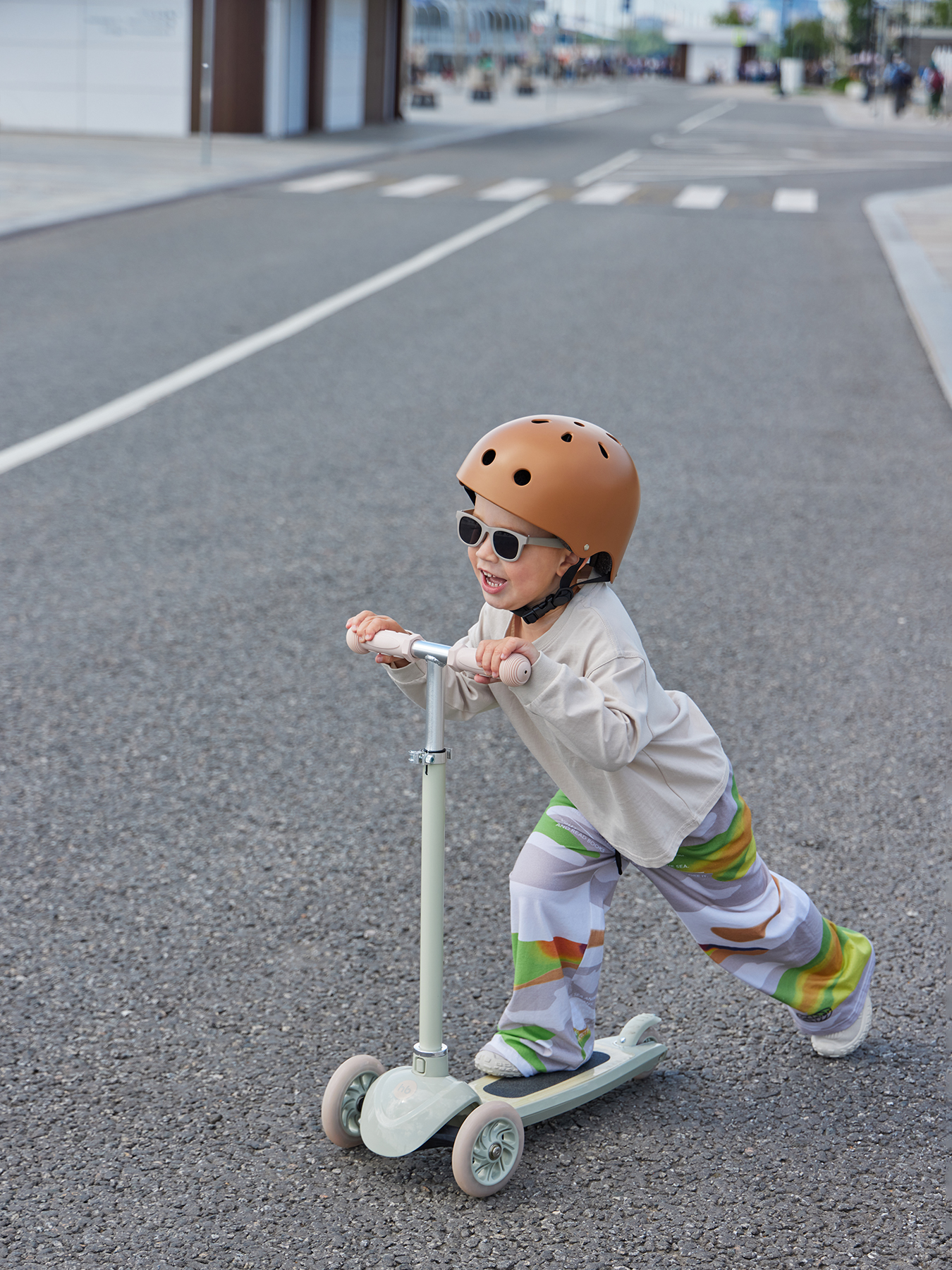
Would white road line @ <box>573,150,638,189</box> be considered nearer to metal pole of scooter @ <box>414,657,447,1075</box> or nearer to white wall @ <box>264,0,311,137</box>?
white wall @ <box>264,0,311,137</box>

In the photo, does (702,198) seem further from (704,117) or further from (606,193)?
(704,117)

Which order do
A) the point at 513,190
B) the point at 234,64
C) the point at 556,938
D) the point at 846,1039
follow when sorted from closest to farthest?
1. the point at 556,938
2. the point at 846,1039
3. the point at 513,190
4. the point at 234,64

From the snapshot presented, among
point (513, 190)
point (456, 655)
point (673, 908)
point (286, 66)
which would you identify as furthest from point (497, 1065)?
point (286, 66)

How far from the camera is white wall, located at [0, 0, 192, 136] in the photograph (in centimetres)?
2953

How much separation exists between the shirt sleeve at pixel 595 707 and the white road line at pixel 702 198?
19.1m

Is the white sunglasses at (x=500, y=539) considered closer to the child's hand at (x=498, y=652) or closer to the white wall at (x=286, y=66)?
the child's hand at (x=498, y=652)

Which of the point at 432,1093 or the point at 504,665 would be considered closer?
the point at 504,665

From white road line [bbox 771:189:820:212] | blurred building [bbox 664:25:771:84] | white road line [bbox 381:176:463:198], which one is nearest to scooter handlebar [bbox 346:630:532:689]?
white road line [bbox 771:189:820:212]

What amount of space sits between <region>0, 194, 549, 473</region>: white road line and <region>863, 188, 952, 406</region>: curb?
15.4ft

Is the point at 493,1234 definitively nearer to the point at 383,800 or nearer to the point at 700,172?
the point at 383,800

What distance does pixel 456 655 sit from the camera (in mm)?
2252

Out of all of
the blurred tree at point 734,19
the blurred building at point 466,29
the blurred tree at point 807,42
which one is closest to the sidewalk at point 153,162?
the blurred building at point 466,29

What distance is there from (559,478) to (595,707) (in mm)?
377

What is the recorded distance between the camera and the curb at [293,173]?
54.4 ft
